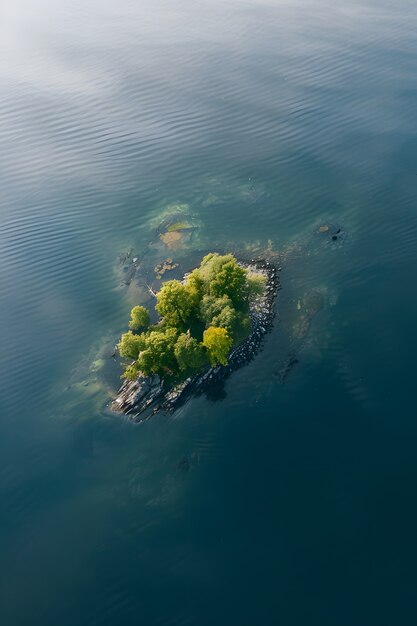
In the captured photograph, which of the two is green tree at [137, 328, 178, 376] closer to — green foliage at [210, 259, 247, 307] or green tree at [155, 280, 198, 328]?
green tree at [155, 280, 198, 328]

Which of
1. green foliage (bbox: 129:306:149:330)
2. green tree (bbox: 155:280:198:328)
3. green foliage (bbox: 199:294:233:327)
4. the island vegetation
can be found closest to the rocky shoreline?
the island vegetation

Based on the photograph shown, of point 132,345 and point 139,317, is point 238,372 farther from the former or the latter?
point 139,317

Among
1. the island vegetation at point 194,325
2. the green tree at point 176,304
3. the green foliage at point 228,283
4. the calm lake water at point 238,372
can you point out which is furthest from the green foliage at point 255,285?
the green tree at point 176,304

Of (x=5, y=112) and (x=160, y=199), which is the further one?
(x=5, y=112)

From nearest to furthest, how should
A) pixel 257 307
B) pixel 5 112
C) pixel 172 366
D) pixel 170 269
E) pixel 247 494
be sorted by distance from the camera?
pixel 247 494 → pixel 172 366 → pixel 257 307 → pixel 170 269 → pixel 5 112

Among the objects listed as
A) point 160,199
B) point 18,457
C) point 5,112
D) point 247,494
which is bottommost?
point 247,494

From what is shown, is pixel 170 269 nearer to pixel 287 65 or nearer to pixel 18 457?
pixel 18 457

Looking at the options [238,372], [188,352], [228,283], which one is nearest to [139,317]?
[188,352]

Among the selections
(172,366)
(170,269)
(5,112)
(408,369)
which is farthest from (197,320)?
(5,112)

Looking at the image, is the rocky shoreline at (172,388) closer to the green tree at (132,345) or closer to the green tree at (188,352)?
the green tree at (188,352)
